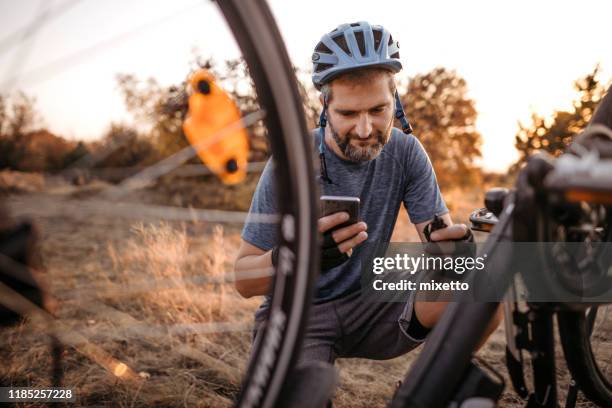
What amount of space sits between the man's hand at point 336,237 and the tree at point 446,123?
407cm

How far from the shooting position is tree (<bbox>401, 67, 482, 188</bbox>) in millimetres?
5199

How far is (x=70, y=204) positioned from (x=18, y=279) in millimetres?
1985

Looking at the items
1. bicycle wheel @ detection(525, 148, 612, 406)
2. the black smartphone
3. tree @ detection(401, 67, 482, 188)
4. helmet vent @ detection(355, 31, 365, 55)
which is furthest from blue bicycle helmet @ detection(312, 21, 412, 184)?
tree @ detection(401, 67, 482, 188)

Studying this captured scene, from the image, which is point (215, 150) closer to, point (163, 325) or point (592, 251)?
point (592, 251)

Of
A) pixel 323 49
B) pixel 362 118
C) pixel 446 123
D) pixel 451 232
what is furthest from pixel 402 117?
pixel 446 123

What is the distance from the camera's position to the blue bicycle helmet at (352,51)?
1581 millimetres

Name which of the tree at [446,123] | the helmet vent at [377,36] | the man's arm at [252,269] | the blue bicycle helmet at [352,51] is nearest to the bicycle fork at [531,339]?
the man's arm at [252,269]

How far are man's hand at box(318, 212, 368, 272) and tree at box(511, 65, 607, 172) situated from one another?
1252mm

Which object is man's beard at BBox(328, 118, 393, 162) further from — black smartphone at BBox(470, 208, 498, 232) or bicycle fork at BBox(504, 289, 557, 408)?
bicycle fork at BBox(504, 289, 557, 408)

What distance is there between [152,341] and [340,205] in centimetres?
132

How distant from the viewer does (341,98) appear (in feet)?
5.28

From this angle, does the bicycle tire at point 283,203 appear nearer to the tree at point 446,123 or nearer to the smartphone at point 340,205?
the smartphone at point 340,205

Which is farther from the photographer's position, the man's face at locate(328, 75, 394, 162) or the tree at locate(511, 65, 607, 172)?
the tree at locate(511, 65, 607, 172)

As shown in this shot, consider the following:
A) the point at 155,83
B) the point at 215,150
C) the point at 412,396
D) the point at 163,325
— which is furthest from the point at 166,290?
the point at 412,396
